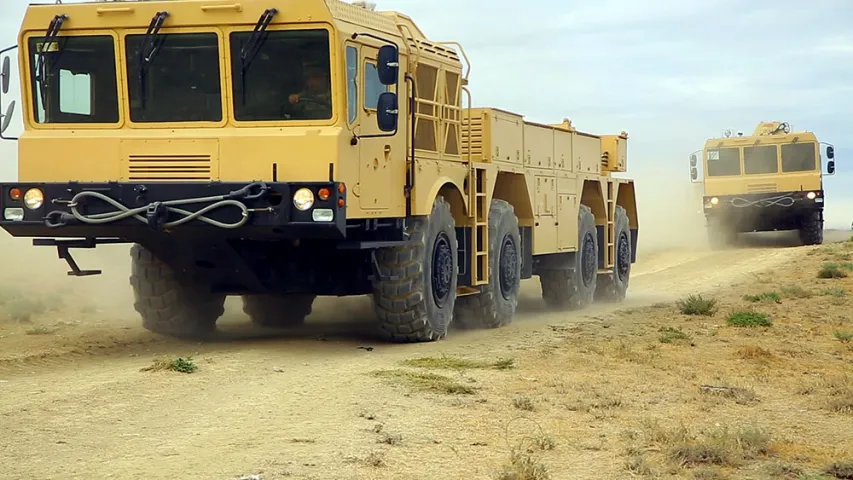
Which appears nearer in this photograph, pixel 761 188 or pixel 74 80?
pixel 74 80

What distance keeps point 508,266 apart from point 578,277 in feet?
10.8

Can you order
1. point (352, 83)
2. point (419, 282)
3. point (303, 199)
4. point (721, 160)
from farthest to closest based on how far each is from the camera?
1. point (721, 160)
2. point (419, 282)
3. point (352, 83)
4. point (303, 199)

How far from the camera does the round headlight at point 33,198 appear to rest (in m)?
11.4

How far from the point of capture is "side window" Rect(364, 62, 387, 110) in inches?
468

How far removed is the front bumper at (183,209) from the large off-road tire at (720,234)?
26781 millimetres

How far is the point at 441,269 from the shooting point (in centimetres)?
1353

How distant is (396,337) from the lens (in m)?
13.2

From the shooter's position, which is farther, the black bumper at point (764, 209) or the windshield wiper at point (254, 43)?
the black bumper at point (764, 209)

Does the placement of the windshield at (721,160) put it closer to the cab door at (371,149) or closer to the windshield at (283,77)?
the cab door at (371,149)

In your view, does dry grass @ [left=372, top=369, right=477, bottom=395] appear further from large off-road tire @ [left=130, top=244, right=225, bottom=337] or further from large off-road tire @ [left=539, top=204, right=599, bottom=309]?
large off-road tire @ [left=539, top=204, right=599, bottom=309]

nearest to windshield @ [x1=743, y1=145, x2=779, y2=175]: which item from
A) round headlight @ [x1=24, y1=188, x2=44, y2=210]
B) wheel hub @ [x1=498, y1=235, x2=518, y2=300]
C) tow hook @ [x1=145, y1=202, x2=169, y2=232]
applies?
wheel hub @ [x1=498, y1=235, x2=518, y2=300]

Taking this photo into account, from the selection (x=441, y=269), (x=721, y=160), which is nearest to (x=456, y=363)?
(x=441, y=269)

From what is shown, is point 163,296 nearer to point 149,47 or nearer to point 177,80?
point 177,80

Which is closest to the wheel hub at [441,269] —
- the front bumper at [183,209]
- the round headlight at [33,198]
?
the front bumper at [183,209]
